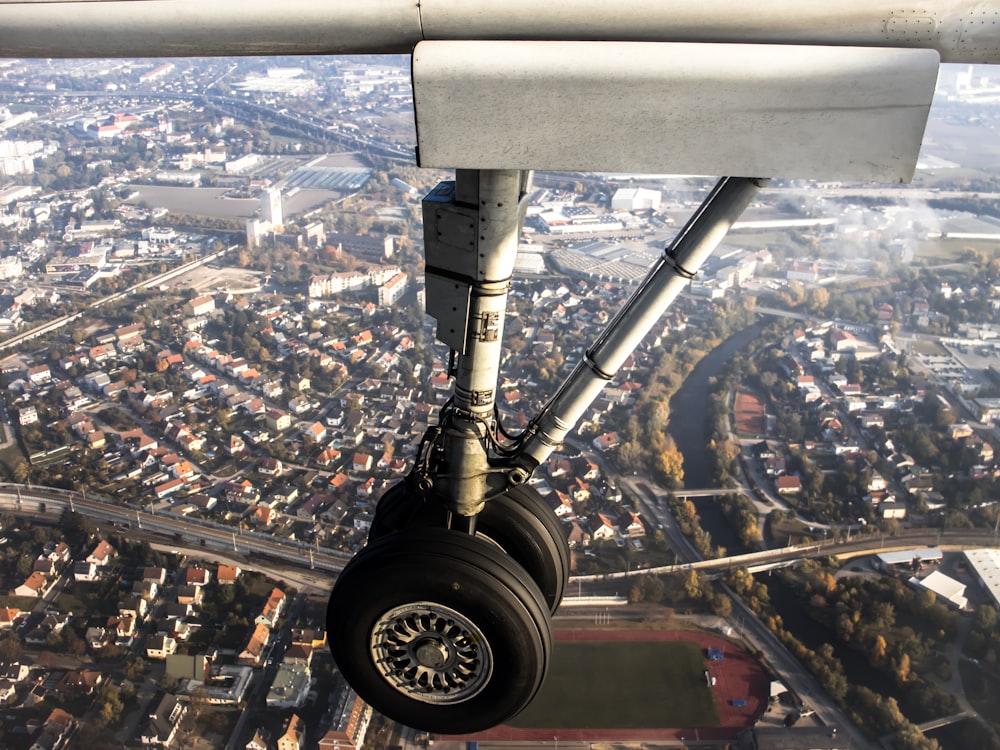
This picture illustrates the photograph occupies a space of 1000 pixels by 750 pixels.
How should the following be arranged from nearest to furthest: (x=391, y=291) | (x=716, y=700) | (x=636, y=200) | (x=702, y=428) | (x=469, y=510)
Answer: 1. (x=469, y=510)
2. (x=716, y=700)
3. (x=702, y=428)
4. (x=391, y=291)
5. (x=636, y=200)

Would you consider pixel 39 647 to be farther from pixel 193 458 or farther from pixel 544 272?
pixel 544 272

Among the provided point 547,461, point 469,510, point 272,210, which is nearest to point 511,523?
point 469,510

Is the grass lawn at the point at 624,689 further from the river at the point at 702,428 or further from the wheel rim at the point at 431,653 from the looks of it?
the wheel rim at the point at 431,653

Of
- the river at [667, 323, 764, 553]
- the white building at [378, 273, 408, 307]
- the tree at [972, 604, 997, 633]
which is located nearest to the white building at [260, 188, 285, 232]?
the white building at [378, 273, 408, 307]

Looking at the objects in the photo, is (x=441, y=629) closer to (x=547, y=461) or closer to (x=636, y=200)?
(x=547, y=461)

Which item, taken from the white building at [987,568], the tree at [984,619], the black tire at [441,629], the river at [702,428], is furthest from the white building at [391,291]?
the black tire at [441,629]
